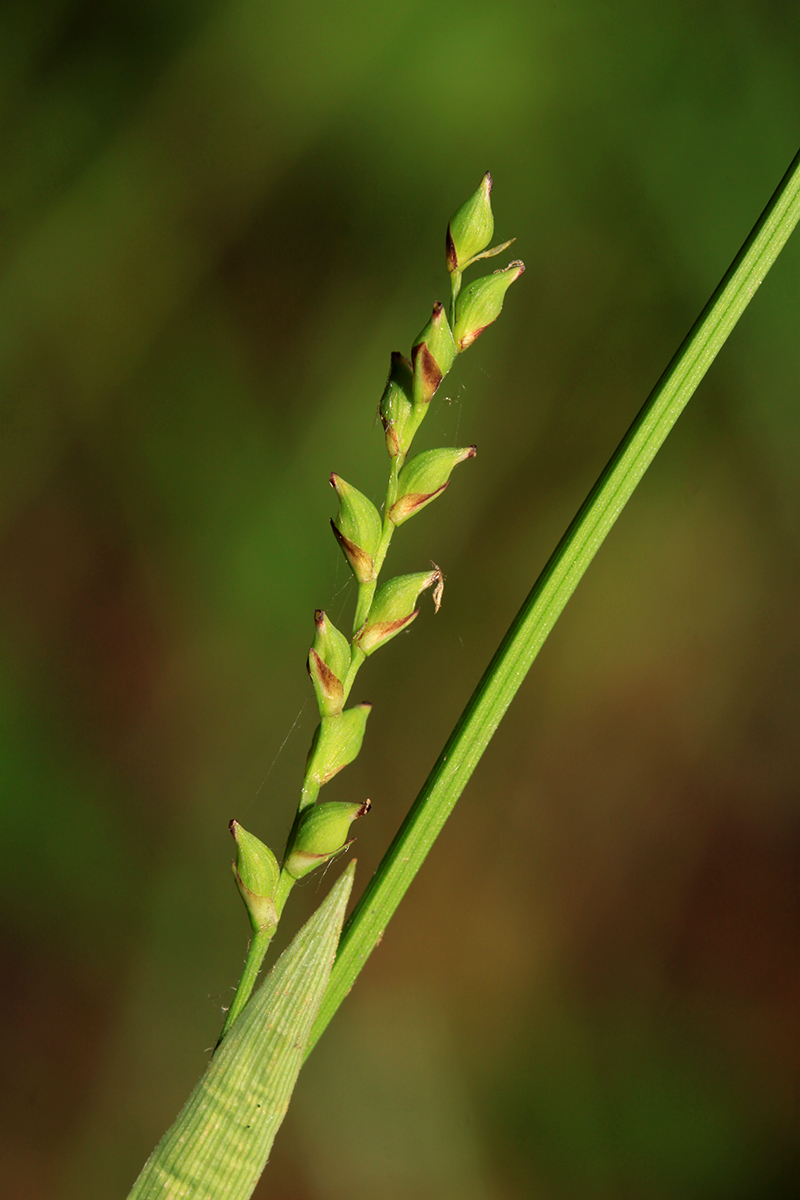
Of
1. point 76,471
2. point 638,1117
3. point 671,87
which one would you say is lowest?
point 638,1117

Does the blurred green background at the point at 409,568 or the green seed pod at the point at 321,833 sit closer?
the green seed pod at the point at 321,833

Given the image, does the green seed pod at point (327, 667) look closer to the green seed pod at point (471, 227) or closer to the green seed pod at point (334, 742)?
the green seed pod at point (334, 742)

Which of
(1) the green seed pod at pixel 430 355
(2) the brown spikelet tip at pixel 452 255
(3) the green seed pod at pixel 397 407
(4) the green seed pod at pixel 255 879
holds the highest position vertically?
(2) the brown spikelet tip at pixel 452 255

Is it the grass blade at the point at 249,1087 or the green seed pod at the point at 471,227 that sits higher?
the green seed pod at the point at 471,227

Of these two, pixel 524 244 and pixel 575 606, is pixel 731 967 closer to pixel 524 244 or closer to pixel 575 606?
pixel 575 606

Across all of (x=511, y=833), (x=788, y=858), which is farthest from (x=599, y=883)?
(x=788, y=858)

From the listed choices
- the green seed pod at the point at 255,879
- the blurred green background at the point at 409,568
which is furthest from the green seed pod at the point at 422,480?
the blurred green background at the point at 409,568

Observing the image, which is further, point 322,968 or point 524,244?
point 524,244

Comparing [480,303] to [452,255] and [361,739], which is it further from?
[361,739]
